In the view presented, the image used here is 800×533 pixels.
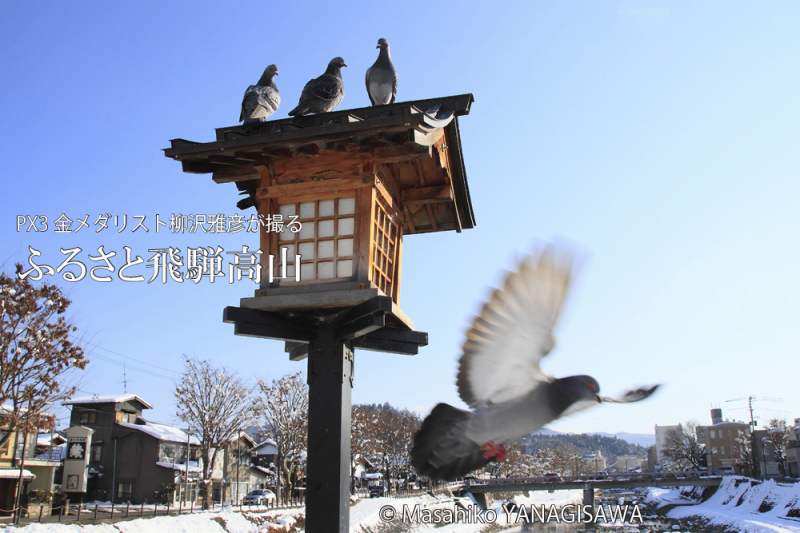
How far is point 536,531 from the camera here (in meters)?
35.5

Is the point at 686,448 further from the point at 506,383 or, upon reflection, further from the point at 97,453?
the point at 506,383

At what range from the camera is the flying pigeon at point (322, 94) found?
636 cm

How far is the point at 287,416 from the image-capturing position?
30.9 metres

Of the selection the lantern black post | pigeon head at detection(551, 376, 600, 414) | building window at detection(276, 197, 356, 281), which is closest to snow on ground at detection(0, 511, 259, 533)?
the lantern black post

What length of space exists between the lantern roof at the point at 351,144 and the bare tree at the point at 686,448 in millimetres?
60884

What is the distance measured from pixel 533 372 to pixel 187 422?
28.7 meters

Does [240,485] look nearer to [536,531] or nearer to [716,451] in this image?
[536,531]

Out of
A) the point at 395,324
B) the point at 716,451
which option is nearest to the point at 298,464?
the point at 395,324

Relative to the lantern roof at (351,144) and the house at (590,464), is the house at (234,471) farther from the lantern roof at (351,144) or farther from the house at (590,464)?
the house at (590,464)

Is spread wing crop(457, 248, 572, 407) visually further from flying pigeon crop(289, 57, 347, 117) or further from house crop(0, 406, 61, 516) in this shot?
house crop(0, 406, 61, 516)

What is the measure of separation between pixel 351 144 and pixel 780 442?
59706mm

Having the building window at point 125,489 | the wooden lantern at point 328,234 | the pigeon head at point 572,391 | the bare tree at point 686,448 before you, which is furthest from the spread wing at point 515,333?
the bare tree at point 686,448

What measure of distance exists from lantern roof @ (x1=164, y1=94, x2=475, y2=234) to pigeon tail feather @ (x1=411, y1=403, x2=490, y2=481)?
2.57 metres

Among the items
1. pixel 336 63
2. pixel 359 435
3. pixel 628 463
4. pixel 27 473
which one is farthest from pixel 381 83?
pixel 628 463
